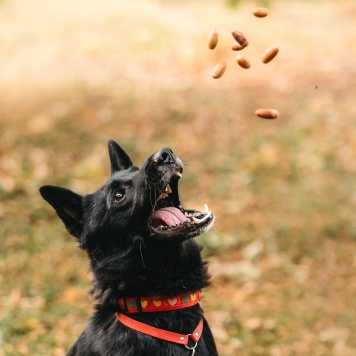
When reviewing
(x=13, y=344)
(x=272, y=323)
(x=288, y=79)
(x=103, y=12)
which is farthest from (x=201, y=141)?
(x=103, y=12)

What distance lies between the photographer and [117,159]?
13.2 feet

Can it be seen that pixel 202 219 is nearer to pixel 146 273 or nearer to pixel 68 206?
pixel 146 273

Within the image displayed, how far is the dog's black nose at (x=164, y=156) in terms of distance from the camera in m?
3.33

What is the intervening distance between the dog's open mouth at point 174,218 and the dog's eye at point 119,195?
222 mm

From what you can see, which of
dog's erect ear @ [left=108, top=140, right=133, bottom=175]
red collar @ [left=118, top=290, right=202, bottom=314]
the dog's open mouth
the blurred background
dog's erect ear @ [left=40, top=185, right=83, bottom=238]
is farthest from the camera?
the blurred background

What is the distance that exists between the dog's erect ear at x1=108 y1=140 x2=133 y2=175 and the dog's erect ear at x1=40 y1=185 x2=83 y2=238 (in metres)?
0.43

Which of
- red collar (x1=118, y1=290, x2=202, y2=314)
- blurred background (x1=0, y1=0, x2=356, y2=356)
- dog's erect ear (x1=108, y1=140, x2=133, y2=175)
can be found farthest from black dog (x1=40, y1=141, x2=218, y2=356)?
blurred background (x1=0, y1=0, x2=356, y2=356)

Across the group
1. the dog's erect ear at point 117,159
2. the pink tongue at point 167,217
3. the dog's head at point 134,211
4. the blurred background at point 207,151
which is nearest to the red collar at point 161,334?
the dog's head at point 134,211

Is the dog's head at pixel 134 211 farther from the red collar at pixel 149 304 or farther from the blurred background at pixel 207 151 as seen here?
the blurred background at pixel 207 151

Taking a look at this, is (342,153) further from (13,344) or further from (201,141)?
(13,344)

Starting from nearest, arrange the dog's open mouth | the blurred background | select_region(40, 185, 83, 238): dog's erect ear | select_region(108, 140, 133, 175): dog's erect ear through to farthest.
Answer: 1. the dog's open mouth
2. select_region(40, 185, 83, 238): dog's erect ear
3. select_region(108, 140, 133, 175): dog's erect ear
4. the blurred background

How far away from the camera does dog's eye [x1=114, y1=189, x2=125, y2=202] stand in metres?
3.57

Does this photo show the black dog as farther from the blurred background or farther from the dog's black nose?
the blurred background

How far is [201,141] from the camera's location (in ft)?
31.6
